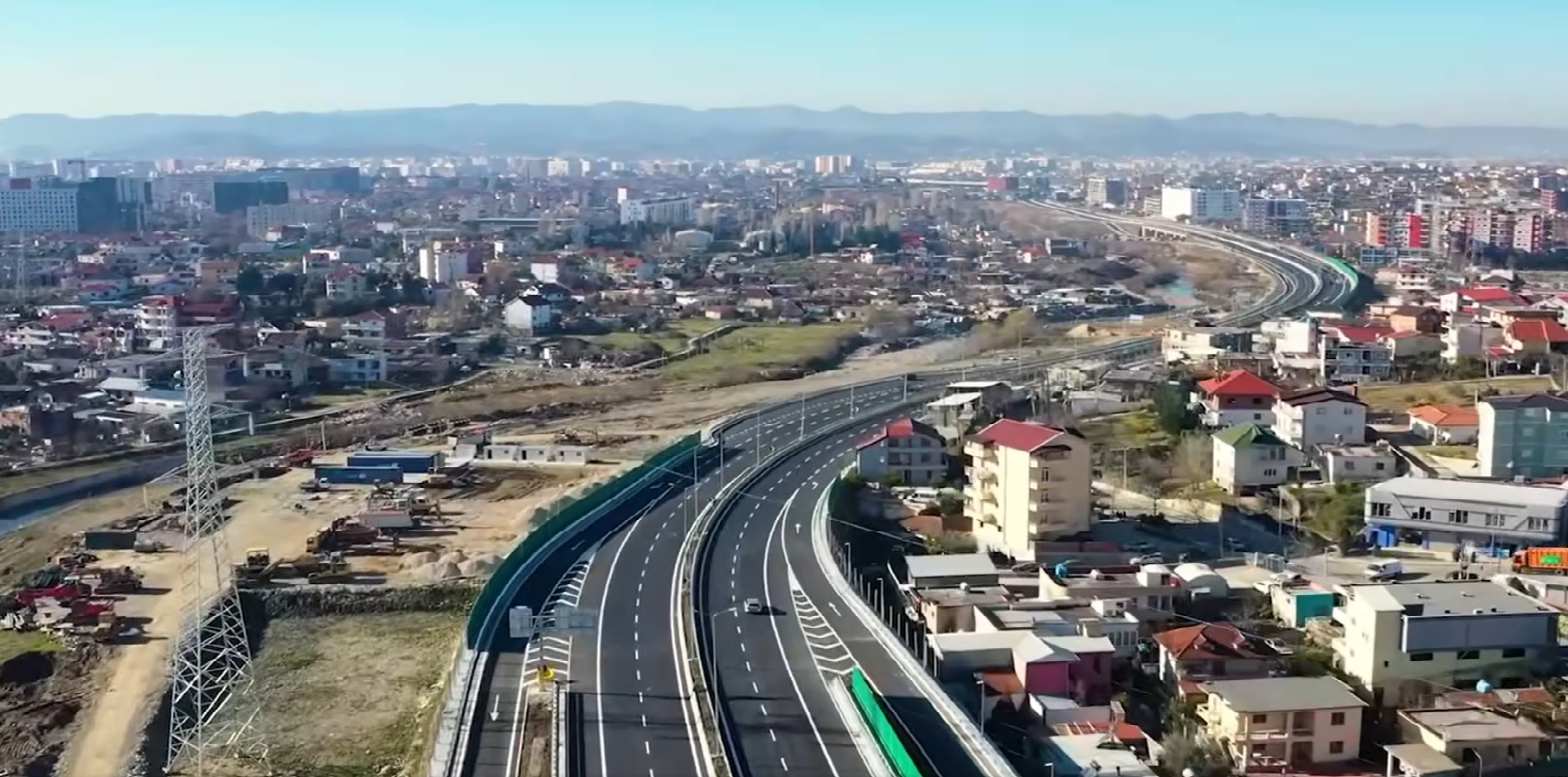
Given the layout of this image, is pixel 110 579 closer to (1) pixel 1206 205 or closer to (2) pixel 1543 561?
(2) pixel 1543 561

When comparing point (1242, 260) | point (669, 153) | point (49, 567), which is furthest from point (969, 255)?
point (669, 153)

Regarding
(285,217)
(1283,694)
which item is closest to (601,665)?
(1283,694)

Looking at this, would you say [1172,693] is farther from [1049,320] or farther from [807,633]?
[1049,320]

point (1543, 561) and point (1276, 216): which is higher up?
point (1276, 216)

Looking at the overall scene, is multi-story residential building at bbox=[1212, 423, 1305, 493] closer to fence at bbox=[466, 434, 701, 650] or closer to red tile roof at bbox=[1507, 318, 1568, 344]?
fence at bbox=[466, 434, 701, 650]

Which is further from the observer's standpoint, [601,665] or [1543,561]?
[1543,561]

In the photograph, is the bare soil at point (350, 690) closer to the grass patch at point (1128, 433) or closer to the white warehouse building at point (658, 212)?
the grass patch at point (1128, 433)

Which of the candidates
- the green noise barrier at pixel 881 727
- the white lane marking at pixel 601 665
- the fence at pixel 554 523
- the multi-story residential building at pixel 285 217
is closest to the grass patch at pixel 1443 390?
the fence at pixel 554 523
